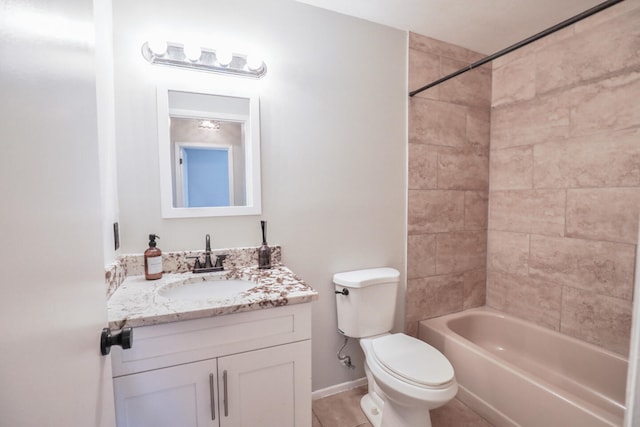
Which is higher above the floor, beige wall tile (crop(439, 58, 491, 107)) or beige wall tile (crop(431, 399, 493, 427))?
beige wall tile (crop(439, 58, 491, 107))

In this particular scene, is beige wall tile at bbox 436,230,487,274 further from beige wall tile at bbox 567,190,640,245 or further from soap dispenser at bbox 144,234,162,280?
soap dispenser at bbox 144,234,162,280

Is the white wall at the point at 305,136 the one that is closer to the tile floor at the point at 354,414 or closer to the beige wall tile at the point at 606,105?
the tile floor at the point at 354,414

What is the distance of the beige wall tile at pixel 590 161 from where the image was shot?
1561 millimetres

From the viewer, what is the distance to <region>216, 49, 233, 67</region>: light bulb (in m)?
1.43

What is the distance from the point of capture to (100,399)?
2.18 ft

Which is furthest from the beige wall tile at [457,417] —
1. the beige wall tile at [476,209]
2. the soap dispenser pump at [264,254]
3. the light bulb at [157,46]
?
the light bulb at [157,46]

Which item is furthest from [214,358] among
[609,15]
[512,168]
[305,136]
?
[609,15]

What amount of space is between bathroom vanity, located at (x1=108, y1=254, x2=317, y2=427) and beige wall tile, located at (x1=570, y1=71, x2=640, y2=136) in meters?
1.99

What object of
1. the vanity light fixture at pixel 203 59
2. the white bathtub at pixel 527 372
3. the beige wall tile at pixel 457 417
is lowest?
the beige wall tile at pixel 457 417

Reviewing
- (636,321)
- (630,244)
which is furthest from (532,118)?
(636,321)

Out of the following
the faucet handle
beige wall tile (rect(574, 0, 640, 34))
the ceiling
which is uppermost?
the ceiling

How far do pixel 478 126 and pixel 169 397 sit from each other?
2569 mm

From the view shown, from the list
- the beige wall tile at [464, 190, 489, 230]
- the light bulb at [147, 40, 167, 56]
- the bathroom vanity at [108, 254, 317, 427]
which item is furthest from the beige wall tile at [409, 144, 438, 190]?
the light bulb at [147, 40, 167, 56]

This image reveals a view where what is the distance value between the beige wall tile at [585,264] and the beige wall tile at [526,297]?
0.08m
